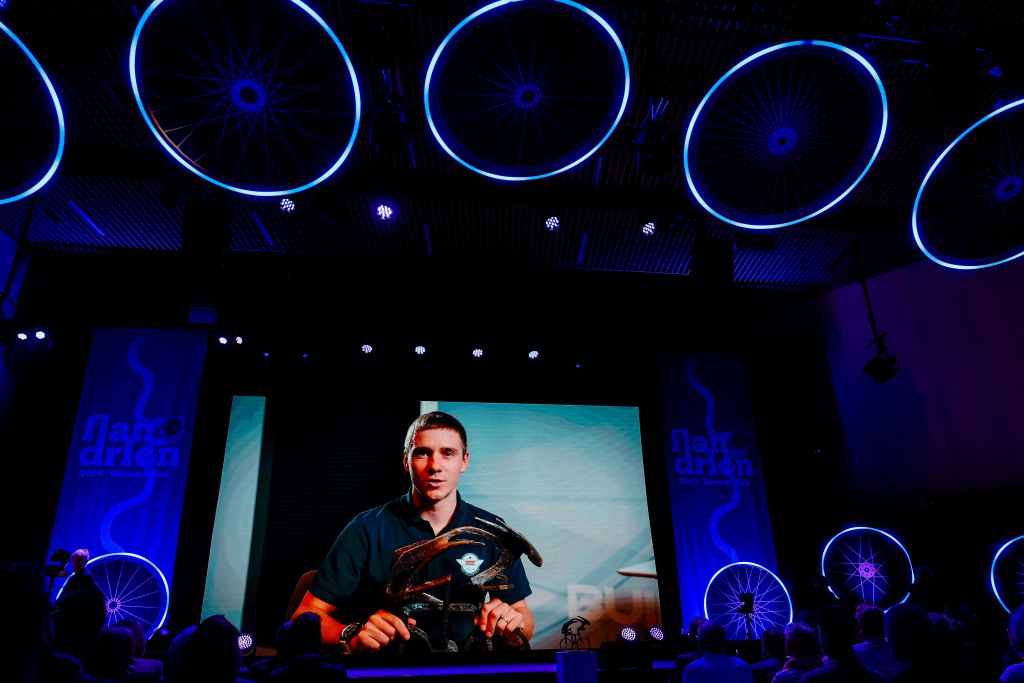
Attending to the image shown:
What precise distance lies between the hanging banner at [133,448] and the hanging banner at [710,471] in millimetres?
6571

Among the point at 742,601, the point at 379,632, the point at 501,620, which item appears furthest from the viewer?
the point at 742,601

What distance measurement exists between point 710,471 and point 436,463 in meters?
3.97

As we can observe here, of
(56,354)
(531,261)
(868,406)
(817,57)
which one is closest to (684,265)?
(531,261)

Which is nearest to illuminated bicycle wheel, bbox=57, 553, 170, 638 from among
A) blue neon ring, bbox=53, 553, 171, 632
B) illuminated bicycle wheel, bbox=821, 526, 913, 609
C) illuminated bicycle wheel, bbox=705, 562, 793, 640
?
blue neon ring, bbox=53, 553, 171, 632

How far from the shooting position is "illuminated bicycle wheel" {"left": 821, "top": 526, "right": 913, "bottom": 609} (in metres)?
7.67

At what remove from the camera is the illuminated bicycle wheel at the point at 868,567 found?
7.67 metres

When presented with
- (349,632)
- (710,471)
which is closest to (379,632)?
(349,632)

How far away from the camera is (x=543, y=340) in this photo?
351 inches

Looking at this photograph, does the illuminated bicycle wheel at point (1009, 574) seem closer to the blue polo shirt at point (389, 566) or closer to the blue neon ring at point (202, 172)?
the blue polo shirt at point (389, 566)

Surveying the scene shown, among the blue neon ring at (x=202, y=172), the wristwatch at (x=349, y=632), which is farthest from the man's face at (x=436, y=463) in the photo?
the blue neon ring at (x=202, y=172)

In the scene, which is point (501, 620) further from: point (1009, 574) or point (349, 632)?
point (1009, 574)

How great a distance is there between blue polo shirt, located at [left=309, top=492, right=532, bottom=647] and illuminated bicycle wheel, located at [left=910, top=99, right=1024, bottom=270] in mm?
5772

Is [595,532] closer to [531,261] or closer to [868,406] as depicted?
[531,261]

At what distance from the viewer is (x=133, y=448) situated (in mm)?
7773
